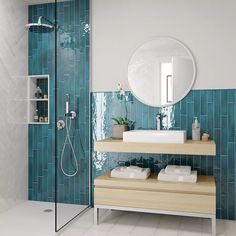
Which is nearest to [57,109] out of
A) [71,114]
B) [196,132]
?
[71,114]

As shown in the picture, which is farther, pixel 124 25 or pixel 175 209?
pixel 124 25

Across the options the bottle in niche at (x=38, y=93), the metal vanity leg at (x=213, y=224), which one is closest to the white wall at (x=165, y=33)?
the bottle in niche at (x=38, y=93)

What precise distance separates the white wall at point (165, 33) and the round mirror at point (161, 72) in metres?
0.09

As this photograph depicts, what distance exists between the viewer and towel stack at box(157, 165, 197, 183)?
3193 millimetres

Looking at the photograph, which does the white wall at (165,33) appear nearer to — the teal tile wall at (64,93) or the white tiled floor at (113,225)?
the teal tile wall at (64,93)

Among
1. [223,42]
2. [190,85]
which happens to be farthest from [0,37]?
[223,42]

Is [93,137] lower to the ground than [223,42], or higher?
lower

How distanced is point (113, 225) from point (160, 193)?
2.17ft

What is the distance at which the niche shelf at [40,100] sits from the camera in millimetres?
4000

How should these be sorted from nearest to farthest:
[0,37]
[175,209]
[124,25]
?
[175,209] < [0,37] < [124,25]

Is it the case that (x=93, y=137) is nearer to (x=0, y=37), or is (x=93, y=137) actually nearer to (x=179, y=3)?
(x=0, y=37)

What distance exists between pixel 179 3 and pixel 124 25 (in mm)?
710

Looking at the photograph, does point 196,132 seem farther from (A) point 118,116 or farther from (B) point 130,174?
(A) point 118,116

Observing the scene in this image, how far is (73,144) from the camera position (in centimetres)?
359
